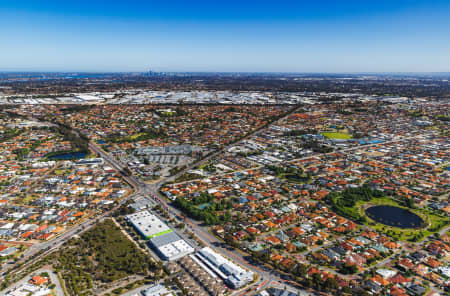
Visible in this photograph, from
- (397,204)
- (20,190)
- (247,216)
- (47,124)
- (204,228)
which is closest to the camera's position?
(204,228)

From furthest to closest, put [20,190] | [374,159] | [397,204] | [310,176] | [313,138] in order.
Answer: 1. [313,138]
2. [374,159]
3. [310,176]
4. [20,190]
5. [397,204]

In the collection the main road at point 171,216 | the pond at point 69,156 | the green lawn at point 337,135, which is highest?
the green lawn at point 337,135

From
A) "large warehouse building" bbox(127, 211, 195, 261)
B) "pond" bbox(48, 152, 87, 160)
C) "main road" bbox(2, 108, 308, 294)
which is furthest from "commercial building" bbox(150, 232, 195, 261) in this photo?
"pond" bbox(48, 152, 87, 160)

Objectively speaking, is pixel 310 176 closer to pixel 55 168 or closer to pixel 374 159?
pixel 374 159

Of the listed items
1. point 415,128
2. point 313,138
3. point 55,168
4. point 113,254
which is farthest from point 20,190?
point 415,128

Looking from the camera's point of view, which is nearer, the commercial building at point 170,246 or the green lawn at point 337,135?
the commercial building at point 170,246

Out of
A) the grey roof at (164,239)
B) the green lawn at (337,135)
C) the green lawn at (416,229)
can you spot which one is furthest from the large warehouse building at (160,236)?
the green lawn at (337,135)

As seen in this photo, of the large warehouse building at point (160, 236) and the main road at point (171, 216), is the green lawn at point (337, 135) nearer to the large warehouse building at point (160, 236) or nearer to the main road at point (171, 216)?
the main road at point (171, 216)

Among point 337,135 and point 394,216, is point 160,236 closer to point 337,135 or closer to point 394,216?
point 394,216

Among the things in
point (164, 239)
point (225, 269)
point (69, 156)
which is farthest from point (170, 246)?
point (69, 156)
